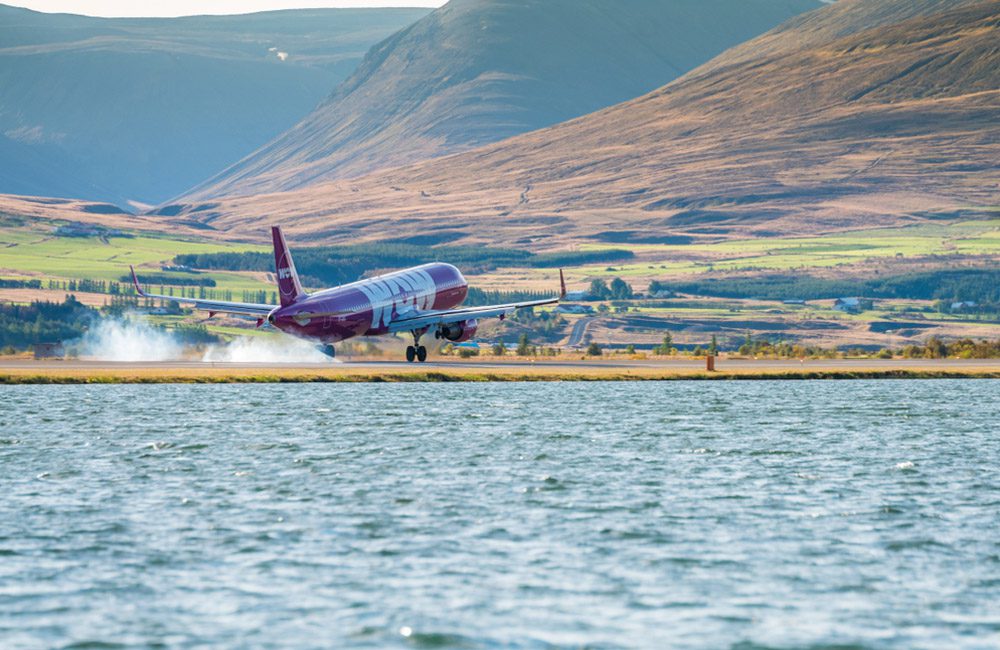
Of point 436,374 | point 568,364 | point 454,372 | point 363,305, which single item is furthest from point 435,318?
point 436,374

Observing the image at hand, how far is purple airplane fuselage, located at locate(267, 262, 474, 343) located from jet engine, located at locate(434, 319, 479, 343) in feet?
8.41

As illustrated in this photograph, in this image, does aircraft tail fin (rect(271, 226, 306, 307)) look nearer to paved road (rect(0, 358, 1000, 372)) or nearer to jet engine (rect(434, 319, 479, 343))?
paved road (rect(0, 358, 1000, 372))

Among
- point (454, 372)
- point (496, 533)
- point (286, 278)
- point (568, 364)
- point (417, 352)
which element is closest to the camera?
point (496, 533)

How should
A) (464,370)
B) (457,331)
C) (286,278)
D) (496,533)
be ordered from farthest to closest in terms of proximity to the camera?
(457,331), (464,370), (286,278), (496,533)

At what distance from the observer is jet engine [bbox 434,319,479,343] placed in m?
101

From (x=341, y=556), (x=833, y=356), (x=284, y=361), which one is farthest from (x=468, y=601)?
(x=833, y=356)

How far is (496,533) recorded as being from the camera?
35.2 metres

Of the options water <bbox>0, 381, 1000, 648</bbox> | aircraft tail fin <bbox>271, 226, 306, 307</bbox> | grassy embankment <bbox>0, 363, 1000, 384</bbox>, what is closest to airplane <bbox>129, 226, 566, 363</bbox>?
aircraft tail fin <bbox>271, 226, 306, 307</bbox>

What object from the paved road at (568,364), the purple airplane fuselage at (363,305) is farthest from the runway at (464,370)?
the purple airplane fuselage at (363,305)

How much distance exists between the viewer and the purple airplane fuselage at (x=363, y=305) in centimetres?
9212

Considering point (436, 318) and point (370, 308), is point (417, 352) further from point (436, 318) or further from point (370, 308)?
point (370, 308)

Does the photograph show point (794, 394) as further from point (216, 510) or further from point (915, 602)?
point (915, 602)

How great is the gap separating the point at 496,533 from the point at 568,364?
231ft

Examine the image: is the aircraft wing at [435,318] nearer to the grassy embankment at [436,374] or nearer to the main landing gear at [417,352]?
the main landing gear at [417,352]
